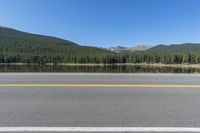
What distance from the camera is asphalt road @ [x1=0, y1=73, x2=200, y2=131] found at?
5500 mm

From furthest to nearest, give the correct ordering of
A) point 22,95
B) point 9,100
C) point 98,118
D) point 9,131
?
point 22,95 → point 9,100 → point 98,118 → point 9,131

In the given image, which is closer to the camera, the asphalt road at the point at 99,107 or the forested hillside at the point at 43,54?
the asphalt road at the point at 99,107

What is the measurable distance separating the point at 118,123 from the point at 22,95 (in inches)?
151

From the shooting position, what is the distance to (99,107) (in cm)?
662

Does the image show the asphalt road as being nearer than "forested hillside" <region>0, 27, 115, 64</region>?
Yes

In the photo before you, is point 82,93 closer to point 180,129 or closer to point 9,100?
point 9,100

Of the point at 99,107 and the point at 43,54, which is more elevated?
the point at 43,54

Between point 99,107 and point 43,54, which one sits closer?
point 99,107

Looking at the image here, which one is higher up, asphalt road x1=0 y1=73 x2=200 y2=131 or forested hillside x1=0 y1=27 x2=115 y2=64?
forested hillside x1=0 y1=27 x2=115 y2=64

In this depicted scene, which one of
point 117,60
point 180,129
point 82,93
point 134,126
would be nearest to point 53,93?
point 82,93

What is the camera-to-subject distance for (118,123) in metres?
5.43

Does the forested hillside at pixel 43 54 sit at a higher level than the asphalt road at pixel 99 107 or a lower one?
higher

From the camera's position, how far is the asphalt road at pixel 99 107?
550cm

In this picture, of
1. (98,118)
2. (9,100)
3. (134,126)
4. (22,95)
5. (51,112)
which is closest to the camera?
(134,126)
